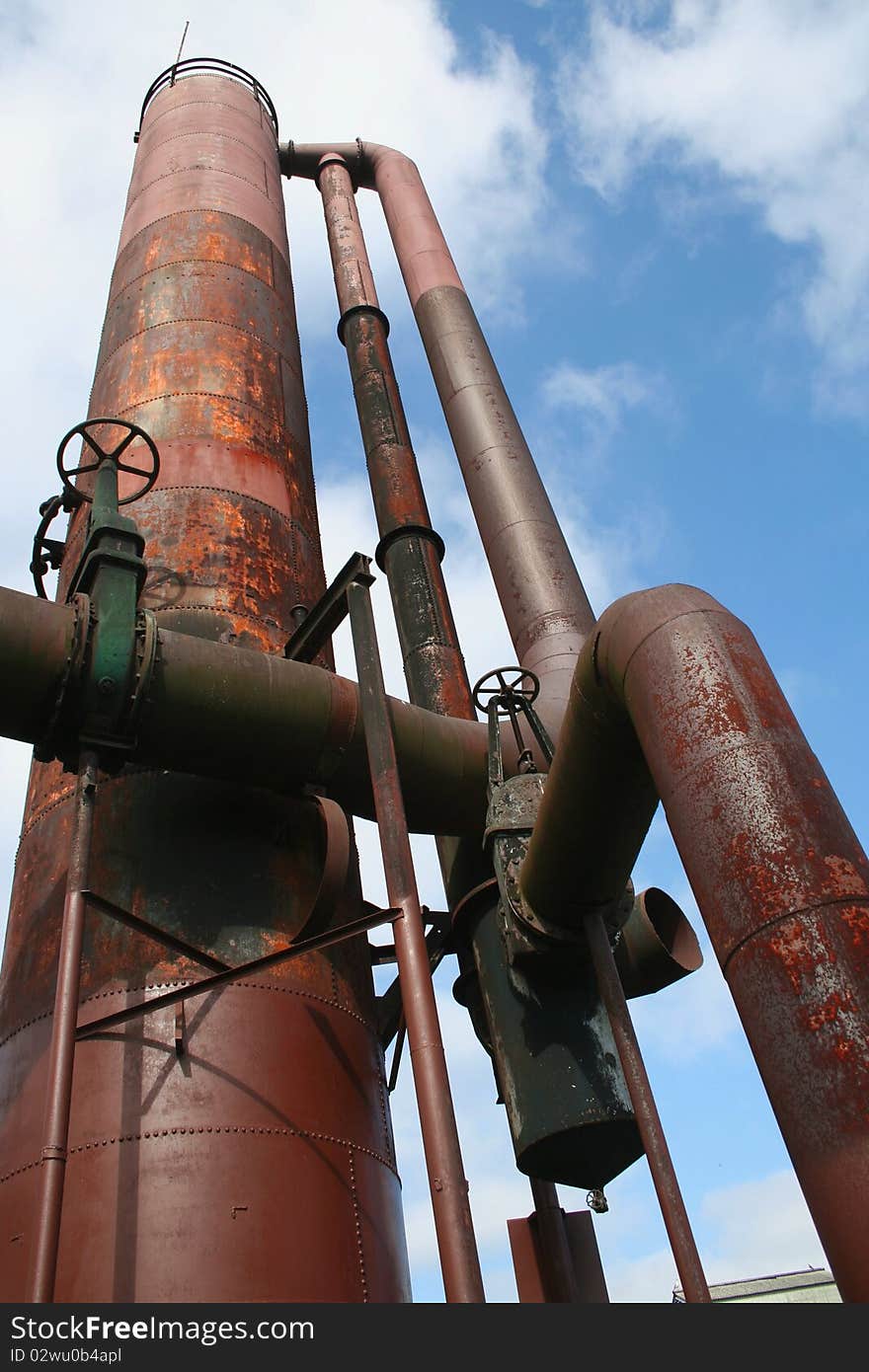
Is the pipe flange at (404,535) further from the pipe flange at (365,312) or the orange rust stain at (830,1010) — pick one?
the orange rust stain at (830,1010)

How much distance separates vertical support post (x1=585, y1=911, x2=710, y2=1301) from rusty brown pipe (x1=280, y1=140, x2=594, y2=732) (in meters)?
2.51

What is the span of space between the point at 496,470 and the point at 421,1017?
7.98 metres

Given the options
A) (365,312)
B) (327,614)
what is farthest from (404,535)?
(365,312)

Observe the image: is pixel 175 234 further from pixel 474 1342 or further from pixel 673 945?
pixel 474 1342

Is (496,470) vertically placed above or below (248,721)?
above

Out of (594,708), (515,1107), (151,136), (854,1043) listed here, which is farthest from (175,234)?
(854,1043)

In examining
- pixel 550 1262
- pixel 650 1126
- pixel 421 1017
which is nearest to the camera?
pixel 421 1017

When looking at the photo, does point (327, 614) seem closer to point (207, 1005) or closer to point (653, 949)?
point (207, 1005)

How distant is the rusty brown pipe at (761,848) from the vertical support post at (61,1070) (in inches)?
108

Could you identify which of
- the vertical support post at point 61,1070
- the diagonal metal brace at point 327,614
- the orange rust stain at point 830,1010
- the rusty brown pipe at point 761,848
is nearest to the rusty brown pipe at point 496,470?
the diagonal metal brace at point 327,614

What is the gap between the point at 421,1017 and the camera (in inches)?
207

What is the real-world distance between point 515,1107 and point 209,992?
2.12 metres

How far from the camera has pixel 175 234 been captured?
11703 mm

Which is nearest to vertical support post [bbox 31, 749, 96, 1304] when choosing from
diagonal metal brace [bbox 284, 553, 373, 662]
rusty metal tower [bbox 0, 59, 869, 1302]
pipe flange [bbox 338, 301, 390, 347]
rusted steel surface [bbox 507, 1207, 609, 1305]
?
rusty metal tower [bbox 0, 59, 869, 1302]
